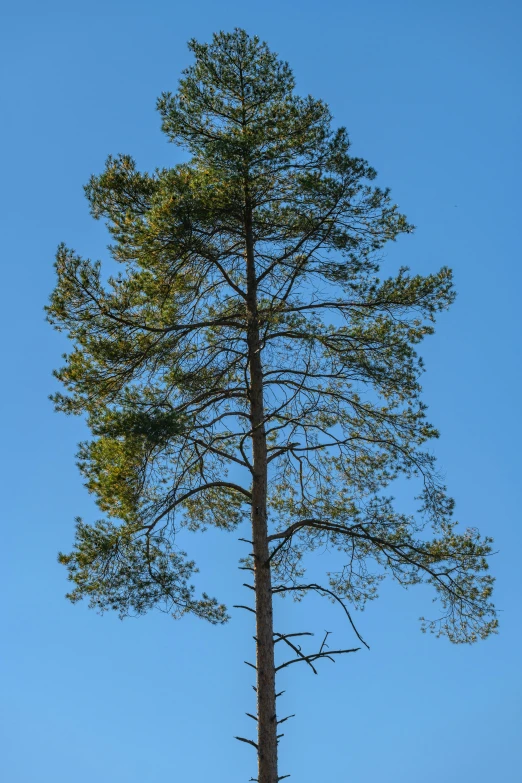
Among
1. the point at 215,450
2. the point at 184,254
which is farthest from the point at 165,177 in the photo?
the point at 215,450

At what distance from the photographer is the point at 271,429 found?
11.6 metres

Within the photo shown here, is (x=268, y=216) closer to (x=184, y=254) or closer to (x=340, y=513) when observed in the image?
(x=184, y=254)

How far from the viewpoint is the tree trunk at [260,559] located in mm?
9680

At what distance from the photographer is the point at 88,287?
10.7 m

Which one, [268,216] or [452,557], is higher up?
[268,216]

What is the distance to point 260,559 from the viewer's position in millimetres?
10469

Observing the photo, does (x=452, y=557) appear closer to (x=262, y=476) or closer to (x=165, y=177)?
(x=262, y=476)

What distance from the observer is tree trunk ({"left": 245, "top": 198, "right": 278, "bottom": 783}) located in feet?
31.8

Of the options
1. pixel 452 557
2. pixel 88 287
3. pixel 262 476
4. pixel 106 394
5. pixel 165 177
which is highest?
pixel 165 177

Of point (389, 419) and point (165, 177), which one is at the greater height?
point (165, 177)

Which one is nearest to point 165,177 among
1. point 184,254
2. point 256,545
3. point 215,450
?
point 184,254

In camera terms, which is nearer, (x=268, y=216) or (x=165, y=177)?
(x=165, y=177)

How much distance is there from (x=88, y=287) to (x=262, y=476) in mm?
2850

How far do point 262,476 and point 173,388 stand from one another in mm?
1444
